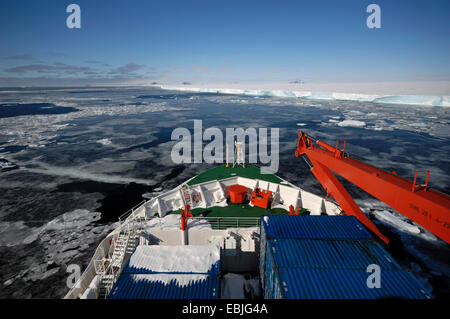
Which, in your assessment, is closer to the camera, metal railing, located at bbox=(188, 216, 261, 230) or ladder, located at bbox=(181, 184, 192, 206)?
metal railing, located at bbox=(188, 216, 261, 230)

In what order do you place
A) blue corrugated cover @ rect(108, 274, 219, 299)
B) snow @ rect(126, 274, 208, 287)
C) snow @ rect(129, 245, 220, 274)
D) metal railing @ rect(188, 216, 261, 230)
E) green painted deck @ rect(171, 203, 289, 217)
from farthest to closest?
green painted deck @ rect(171, 203, 289, 217), metal railing @ rect(188, 216, 261, 230), snow @ rect(129, 245, 220, 274), snow @ rect(126, 274, 208, 287), blue corrugated cover @ rect(108, 274, 219, 299)

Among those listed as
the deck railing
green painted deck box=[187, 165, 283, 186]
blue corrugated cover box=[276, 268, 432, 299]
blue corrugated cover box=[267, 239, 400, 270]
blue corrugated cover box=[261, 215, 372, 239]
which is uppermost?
green painted deck box=[187, 165, 283, 186]

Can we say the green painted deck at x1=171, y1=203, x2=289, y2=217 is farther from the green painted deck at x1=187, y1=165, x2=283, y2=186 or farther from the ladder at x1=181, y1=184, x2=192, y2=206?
the green painted deck at x1=187, y1=165, x2=283, y2=186

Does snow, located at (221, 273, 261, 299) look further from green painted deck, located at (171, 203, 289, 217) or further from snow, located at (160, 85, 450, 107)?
snow, located at (160, 85, 450, 107)

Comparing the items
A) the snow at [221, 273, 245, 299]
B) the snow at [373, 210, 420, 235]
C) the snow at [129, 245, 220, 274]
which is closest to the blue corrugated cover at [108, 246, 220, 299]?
the snow at [129, 245, 220, 274]

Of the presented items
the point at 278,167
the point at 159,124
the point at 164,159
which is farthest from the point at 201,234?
the point at 159,124

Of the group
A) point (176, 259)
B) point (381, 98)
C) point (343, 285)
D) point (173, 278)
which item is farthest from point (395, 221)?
point (381, 98)

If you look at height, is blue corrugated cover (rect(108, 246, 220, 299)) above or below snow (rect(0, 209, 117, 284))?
above

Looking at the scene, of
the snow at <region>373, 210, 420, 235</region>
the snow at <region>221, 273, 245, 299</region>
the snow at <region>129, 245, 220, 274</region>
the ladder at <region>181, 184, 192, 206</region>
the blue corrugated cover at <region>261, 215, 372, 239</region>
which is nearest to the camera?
the snow at <region>129, 245, 220, 274</region>
